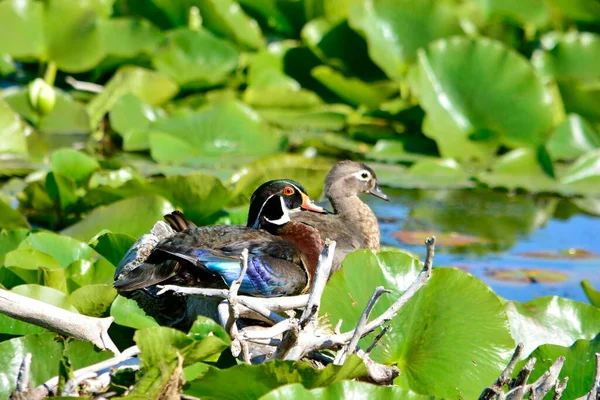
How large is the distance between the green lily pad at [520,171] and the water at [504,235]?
0.17m

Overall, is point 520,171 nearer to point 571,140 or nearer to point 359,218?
point 571,140

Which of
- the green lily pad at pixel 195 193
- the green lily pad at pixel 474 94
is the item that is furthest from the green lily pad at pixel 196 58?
the green lily pad at pixel 195 193

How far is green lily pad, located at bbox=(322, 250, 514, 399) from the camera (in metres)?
3.00

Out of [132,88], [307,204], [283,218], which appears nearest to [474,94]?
[132,88]

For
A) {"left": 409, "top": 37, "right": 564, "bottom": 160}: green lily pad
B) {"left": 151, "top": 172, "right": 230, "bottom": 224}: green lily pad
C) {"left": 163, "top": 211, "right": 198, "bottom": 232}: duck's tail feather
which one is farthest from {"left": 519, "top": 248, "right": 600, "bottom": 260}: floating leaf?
{"left": 163, "top": 211, "right": 198, "bottom": 232}: duck's tail feather

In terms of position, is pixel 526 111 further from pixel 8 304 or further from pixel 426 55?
pixel 8 304

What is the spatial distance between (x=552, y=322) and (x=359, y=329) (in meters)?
1.12

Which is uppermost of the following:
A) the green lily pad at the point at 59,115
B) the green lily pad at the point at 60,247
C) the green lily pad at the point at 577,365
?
the green lily pad at the point at 577,365

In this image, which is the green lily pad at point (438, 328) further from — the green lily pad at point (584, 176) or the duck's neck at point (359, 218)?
the green lily pad at point (584, 176)

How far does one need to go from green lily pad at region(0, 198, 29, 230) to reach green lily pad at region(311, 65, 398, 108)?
3.75 m

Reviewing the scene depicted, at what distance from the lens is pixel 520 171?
705 cm

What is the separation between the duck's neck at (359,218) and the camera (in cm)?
507

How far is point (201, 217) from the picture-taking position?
4762mm

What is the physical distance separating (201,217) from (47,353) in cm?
210
